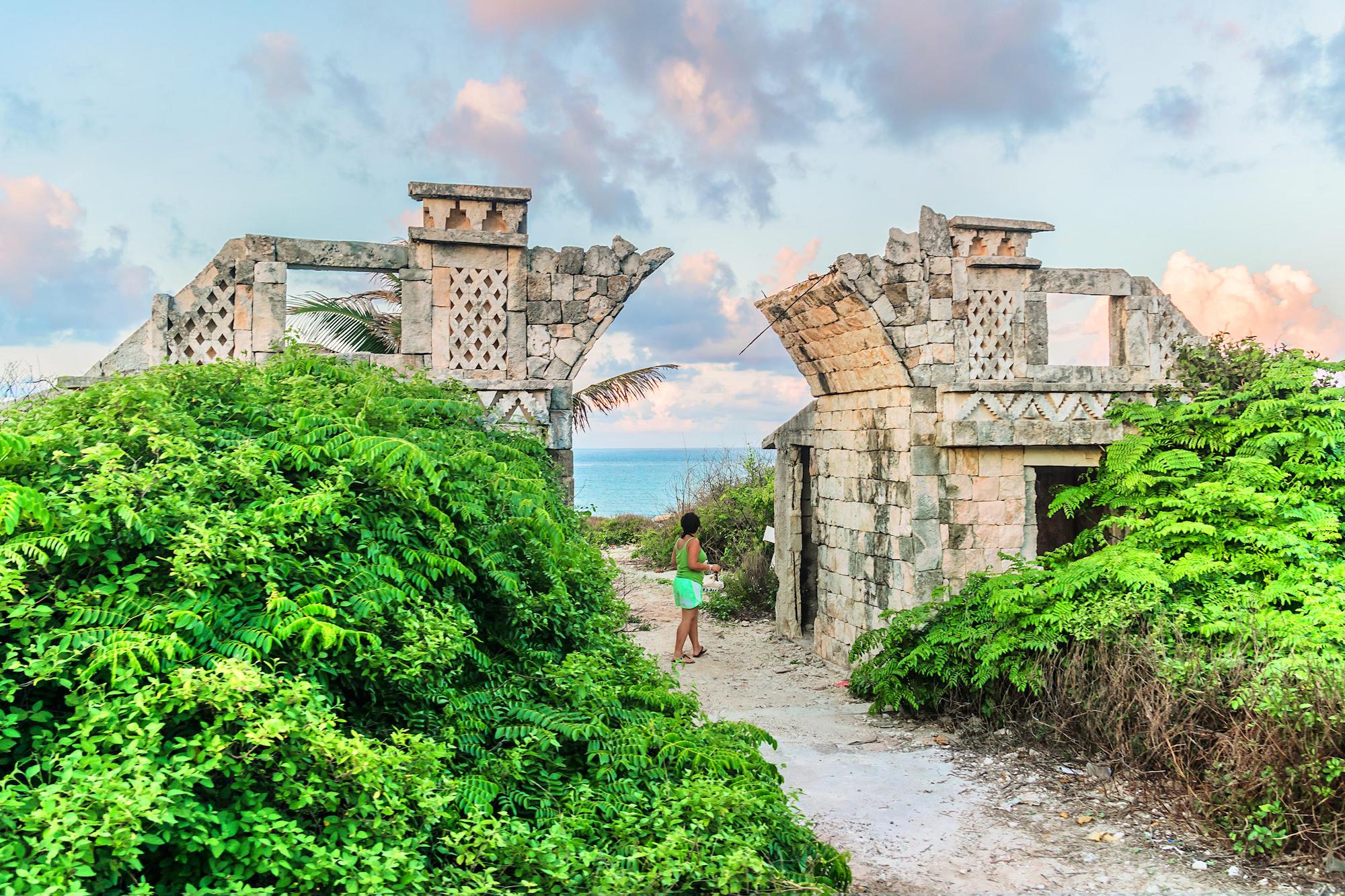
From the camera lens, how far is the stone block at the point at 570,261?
859 centimetres

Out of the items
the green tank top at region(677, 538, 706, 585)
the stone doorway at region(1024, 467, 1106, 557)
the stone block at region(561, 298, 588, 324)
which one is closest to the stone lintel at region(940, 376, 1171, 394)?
the stone doorway at region(1024, 467, 1106, 557)

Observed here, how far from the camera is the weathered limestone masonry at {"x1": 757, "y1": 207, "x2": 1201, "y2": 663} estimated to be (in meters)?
9.22

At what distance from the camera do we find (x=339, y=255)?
26.8 ft

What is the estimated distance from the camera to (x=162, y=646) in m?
2.71

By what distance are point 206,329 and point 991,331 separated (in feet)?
25.1

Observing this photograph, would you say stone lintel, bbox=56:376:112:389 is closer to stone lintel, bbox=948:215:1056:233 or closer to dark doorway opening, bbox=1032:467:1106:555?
stone lintel, bbox=948:215:1056:233

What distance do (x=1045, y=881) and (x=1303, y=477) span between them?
452 cm

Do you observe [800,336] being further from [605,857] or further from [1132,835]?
[605,857]

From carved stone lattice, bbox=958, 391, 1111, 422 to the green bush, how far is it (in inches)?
232

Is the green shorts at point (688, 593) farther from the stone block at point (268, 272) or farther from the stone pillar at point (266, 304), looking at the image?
the stone block at point (268, 272)

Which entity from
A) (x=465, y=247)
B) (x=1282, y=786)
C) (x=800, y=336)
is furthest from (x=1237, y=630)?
(x=465, y=247)

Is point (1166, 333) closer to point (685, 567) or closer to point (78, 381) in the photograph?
point (685, 567)

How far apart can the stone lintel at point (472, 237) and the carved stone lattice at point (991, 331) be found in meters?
4.67

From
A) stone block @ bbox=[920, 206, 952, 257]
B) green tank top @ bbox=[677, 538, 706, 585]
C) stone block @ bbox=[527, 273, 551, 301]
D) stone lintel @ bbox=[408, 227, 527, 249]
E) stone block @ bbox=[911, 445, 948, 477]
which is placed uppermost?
stone block @ bbox=[920, 206, 952, 257]
